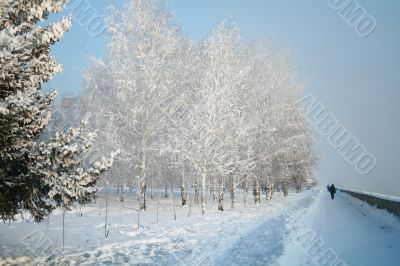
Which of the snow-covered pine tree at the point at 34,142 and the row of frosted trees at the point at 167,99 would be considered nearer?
the snow-covered pine tree at the point at 34,142

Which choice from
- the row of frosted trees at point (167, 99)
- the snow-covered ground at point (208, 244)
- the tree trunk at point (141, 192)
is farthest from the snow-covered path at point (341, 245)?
the tree trunk at point (141, 192)

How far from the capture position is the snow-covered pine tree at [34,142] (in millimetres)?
7712

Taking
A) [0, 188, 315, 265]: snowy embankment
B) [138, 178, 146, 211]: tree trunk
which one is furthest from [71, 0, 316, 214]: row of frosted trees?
[0, 188, 315, 265]: snowy embankment

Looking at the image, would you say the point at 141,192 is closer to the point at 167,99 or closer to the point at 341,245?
the point at 167,99

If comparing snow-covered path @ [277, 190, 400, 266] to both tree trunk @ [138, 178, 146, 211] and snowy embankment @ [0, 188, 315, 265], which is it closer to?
snowy embankment @ [0, 188, 315, 265]

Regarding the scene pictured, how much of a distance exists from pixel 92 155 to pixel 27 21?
19.4 m

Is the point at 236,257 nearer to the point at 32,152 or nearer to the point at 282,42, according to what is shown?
the point at 32,152

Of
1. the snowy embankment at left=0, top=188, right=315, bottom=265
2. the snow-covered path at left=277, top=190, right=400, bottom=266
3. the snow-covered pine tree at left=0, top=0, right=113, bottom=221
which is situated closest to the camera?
the snow-covered pine tree at left=0, top=0, right=113, bottom=221

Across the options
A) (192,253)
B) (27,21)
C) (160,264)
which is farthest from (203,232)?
(27,21)

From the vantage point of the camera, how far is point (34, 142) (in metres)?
8.48

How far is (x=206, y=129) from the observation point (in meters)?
22.2

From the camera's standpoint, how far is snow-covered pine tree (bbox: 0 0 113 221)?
25.3ft

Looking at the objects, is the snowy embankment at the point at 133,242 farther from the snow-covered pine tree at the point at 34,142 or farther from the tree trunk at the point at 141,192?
the tree trunk at the point at 141,192

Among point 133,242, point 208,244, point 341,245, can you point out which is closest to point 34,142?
point 133,242
